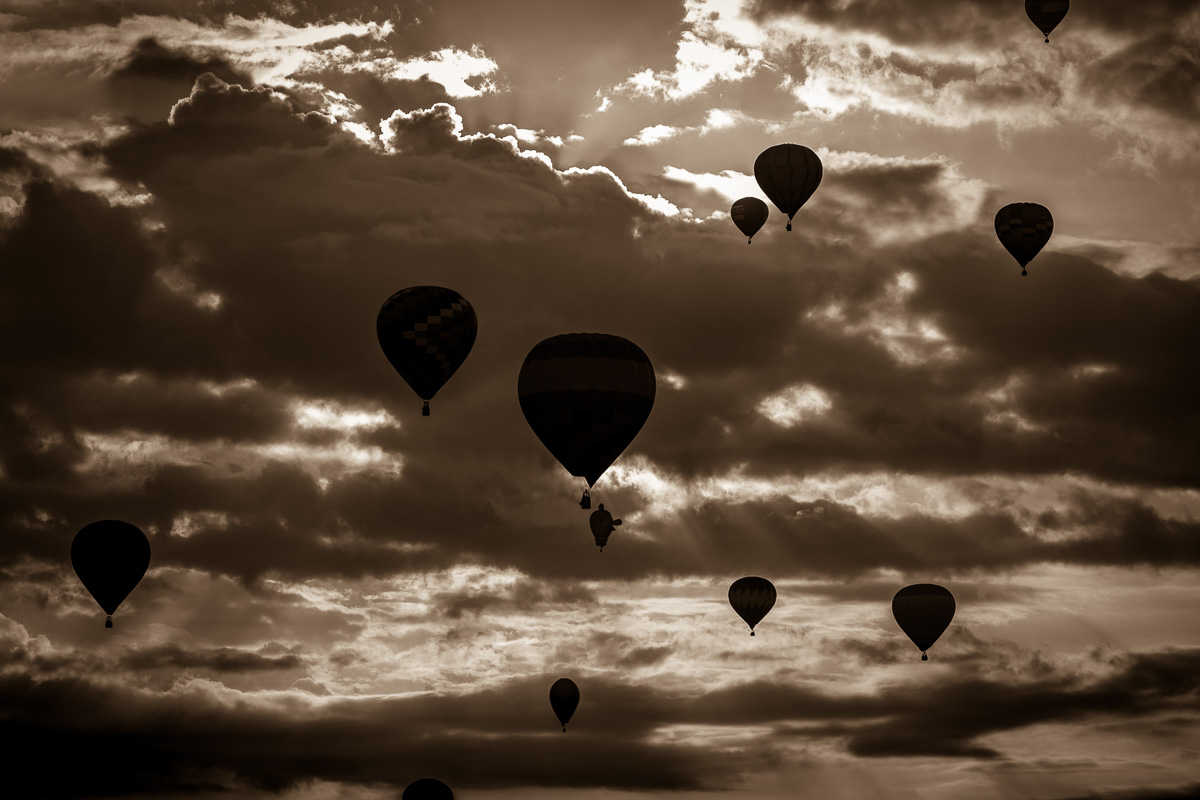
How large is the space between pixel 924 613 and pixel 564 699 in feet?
73.3

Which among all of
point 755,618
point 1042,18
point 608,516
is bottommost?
point 755,618

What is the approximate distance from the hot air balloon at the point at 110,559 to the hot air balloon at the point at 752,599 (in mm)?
31890

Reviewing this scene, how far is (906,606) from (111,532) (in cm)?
4097

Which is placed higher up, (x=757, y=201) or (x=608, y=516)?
(x=757, y=201)

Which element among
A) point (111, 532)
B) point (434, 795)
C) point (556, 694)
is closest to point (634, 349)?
point (111, 532)

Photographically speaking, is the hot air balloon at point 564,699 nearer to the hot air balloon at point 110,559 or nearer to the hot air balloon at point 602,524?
the hot air balloon at point 602,524

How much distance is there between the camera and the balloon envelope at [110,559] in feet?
228

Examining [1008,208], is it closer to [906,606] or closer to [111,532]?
[906,606]

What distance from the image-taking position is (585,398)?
59.2m

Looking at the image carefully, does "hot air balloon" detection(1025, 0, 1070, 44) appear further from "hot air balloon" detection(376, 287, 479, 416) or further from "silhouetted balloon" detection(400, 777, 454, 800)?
"silhouetted balloon" detection(400, 777, 454, 800)

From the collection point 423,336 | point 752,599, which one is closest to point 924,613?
point 752,599

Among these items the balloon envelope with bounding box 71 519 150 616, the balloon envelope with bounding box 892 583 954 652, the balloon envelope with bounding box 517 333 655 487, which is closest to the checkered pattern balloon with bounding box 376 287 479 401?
the balloon envelope with bounding box 517 333 655 487

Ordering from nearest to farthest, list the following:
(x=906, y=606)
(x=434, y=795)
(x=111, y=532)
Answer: (x=111, y=532) → (x=906, y=606) → (x=434, y=795)

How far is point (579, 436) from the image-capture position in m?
59.5
